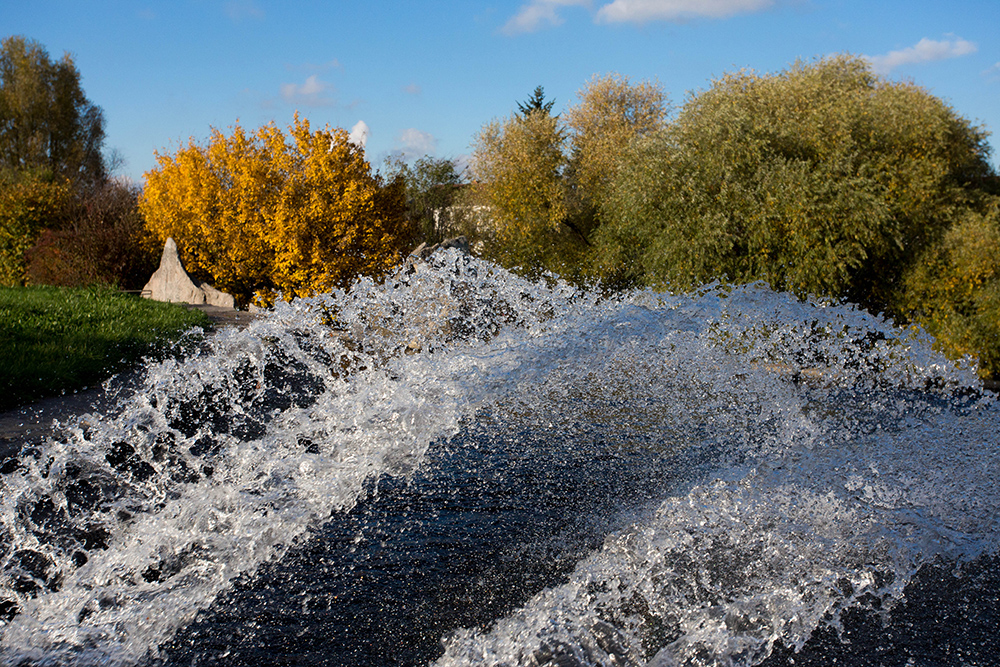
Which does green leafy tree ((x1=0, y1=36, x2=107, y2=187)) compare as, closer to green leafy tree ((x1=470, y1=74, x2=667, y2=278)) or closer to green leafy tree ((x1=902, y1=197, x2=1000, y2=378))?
green leafy tree ((x1=470, y1=74, x2=667, y2=278))

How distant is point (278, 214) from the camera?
1677 cm

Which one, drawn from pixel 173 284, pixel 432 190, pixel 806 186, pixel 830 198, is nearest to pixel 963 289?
pixel 830 198

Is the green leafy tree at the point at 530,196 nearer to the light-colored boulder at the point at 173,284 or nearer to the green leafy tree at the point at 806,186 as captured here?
the green leafy tree at the point at 806,186

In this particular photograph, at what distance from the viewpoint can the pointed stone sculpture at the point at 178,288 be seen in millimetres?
15250

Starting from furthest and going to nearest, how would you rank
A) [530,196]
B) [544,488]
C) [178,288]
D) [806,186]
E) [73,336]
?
1. [530,196]
2. [806,186]
3. [178,288]
4. [73,336]
5. [544,488]

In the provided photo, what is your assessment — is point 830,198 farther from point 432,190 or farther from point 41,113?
point 41,113

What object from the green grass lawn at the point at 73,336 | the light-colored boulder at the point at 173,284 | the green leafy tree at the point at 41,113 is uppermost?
the green leafy tree at the point at 41,113

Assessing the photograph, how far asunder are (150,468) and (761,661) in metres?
4.34

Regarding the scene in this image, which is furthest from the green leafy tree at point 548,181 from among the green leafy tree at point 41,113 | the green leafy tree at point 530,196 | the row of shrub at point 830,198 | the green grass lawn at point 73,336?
the green leafy tree at point 41,113

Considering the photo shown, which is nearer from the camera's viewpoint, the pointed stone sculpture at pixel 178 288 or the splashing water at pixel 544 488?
the splashing water at pixel 544 488

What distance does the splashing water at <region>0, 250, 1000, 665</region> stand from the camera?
322 centimetres

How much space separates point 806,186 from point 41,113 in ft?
135

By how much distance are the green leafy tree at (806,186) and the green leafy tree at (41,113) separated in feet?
110

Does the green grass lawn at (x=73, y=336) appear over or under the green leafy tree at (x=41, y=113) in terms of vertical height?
under
